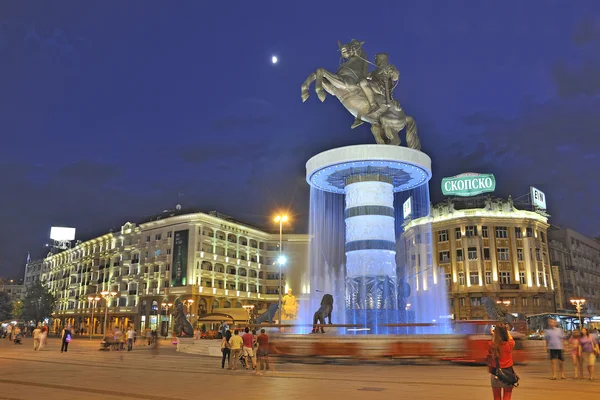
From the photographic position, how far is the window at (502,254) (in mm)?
81875

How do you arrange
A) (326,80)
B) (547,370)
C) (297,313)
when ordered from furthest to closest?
1. (297,313)
2. (326,80)
3. (547,370)

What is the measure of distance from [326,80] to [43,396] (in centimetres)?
2657

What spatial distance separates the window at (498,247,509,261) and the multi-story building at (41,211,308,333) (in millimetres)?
34987

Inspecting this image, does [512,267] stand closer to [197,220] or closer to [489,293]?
[489,293]

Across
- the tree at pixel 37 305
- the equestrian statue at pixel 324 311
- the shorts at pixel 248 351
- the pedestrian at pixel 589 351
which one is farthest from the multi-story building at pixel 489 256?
the tree at pixel 37 305

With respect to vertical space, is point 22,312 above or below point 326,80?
below

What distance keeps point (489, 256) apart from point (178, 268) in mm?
49199

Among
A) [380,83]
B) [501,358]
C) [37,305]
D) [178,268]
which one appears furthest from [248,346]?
[37,305]

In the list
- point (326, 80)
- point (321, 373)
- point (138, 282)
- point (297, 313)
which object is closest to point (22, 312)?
point (138, 282)

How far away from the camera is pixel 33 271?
14688 centimetres

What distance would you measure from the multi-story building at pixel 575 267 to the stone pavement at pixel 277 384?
79.0 m

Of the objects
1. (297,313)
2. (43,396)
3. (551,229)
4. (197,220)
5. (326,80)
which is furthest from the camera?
(551,229)

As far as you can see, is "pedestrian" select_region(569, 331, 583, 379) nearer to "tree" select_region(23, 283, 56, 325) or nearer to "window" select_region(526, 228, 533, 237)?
"window" select_region(526, 228, 533, 237)

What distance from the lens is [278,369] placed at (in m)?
20.9
